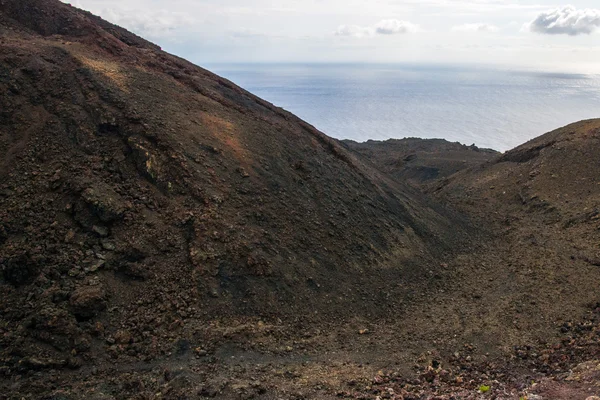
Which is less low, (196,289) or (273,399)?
(196,289)

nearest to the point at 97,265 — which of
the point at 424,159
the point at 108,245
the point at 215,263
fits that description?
the point at 108,245

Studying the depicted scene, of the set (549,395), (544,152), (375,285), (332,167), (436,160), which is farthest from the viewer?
(436,160)

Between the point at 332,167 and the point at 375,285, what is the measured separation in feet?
18.7

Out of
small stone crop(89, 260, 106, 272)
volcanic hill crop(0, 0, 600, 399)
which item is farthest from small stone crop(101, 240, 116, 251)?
small stone crop(89, 260, 106, 272)

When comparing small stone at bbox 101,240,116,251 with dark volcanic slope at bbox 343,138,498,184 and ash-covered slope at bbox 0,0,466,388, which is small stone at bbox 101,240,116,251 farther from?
dark volcanic slope at bbox 343,138,498,184

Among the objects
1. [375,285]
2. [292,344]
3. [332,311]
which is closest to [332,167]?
[375,285]

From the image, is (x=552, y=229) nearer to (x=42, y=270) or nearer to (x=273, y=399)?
(x=273, y=399)

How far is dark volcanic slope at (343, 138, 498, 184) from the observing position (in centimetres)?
3609

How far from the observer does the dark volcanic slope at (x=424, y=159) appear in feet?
118

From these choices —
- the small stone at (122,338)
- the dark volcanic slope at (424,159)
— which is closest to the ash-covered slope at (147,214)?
the small stone at (122,338)

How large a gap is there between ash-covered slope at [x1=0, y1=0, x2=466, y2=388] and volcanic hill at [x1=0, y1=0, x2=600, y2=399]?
0.05 m

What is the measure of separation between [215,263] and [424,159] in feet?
108

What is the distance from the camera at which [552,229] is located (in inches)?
698

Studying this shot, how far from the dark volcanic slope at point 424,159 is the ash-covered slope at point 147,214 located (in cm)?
1568
